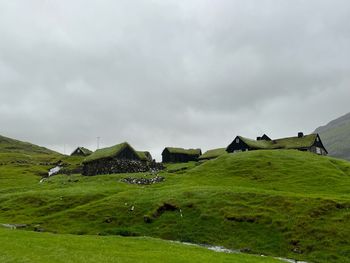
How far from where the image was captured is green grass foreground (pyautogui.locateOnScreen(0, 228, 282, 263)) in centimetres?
3294

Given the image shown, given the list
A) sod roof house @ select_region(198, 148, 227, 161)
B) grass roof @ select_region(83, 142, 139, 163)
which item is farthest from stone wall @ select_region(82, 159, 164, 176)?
sod roof house @ select_region(198, 148, 227, 161)

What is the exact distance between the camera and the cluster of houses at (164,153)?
123 meters

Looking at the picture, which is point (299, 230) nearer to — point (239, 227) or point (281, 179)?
point (239, 227)

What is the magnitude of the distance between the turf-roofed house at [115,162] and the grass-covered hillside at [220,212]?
28333mm

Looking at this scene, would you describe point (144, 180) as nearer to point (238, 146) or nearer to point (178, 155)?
point (238, 146)

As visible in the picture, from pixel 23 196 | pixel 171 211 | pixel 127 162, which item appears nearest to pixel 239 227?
pixel 171 211

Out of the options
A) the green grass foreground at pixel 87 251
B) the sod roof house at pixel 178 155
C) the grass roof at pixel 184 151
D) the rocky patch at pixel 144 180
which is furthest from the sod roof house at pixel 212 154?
the green grass foreground at pixel 87 251

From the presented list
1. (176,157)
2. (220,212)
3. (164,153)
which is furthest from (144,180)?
(164,153)

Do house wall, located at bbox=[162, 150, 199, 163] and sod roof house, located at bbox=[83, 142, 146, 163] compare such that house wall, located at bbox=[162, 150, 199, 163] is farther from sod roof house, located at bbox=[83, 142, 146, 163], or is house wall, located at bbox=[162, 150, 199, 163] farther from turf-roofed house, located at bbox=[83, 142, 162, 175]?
turf-roofed house, located at bbox=[83, 142, 162, 175]

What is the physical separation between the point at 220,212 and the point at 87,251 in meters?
28.6

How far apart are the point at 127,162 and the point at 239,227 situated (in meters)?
71.7

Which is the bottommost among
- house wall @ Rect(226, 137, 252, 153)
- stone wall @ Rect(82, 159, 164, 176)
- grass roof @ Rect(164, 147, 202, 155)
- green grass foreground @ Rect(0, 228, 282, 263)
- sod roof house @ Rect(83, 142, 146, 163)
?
green grass foreground @ Rect(0, 228, 282, 263)

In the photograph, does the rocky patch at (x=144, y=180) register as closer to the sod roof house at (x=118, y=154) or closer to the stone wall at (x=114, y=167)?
the stone wall at (x=114, y=167)

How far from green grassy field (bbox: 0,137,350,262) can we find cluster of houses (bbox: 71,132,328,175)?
29269 millimetres
